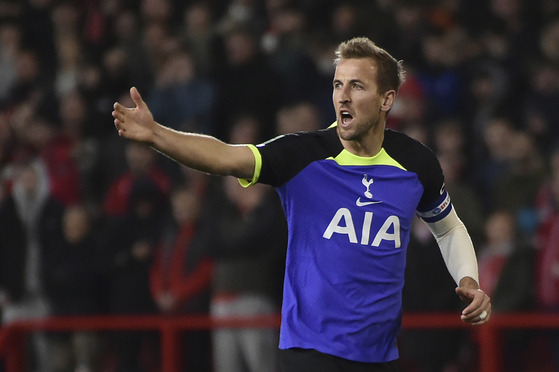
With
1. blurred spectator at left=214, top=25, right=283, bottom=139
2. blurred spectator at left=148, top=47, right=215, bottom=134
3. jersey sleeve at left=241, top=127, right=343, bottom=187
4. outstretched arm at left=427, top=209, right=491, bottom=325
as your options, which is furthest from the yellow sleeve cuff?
blurred spectator at left=148, top=47, right=215, bottom=134

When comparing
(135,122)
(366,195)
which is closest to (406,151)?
(366,195)

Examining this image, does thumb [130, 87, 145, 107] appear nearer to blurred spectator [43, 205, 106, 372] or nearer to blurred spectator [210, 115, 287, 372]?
blurred spectator [210, 115, 287, 372]

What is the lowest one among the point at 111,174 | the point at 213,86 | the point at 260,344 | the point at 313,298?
the point at 260,344

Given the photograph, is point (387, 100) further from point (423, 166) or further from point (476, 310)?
point (476, 310)

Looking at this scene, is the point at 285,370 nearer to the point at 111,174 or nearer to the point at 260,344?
the point at 260,344

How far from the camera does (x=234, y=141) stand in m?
8.99

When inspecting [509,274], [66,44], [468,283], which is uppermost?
[66,44]

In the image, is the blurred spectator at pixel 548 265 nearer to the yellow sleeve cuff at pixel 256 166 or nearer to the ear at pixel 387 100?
the ear at pixel 387 100

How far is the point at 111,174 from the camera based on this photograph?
31.4 ft

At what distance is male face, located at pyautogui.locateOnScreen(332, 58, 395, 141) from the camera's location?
14.4 feet

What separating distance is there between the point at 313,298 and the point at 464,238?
841 millimetres

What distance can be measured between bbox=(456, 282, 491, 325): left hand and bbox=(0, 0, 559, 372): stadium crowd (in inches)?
85.7

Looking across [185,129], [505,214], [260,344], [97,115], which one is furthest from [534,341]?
[97,115]

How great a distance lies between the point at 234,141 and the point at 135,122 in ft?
17.1
